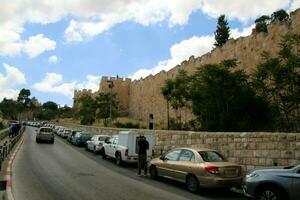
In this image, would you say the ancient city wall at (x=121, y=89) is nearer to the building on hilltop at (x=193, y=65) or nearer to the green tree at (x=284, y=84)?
the building on hilltop at (x=193, y=65)

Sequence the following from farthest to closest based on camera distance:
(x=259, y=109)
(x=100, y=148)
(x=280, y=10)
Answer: (x=280, y=10)
(x=100, y=148)
(x=259, y=109)

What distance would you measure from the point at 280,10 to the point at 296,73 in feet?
138

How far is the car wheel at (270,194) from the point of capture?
31.2ft

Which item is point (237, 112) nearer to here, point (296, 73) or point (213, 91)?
point (213, 91)

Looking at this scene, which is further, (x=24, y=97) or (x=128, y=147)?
(x=24, y=97)

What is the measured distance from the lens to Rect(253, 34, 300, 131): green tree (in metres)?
21.7

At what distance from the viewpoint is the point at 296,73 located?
21734mm

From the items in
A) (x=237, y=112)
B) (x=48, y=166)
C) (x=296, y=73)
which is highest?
(x=296, y=73)

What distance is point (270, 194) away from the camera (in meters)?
9.73

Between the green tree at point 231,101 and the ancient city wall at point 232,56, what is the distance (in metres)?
5.66

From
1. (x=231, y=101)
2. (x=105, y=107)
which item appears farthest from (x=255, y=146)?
(x=105, y=107)

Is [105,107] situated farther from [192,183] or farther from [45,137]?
[192,183]

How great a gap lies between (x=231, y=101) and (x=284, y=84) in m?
3.76

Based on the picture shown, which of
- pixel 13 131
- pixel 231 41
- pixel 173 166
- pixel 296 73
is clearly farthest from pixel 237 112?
pixel 13 131
